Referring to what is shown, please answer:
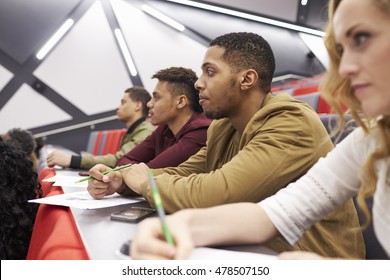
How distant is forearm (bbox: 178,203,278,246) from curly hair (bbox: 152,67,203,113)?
0.84 meters

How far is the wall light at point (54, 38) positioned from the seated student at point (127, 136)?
173cm

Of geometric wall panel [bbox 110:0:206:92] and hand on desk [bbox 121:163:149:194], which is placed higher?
geometric wall panel [bbox 110:0:206:92]

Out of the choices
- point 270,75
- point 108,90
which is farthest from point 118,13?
point 270,75

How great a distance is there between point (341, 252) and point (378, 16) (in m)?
0.42

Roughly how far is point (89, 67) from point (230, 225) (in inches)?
138

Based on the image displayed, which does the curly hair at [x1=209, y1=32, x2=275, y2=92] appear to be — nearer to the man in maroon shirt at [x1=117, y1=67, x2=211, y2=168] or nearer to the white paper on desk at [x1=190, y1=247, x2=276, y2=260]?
the man in maroon shirt at [x1=117, y1=67, x2=211, y2=168]

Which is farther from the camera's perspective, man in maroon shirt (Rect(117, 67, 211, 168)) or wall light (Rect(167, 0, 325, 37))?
wall light (Rect(167, 0, 325, 37))

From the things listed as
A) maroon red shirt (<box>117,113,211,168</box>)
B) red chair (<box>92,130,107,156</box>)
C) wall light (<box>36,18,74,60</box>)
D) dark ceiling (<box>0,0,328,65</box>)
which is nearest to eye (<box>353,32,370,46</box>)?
maroon red shirt (<box>117,113,211,168</box>)

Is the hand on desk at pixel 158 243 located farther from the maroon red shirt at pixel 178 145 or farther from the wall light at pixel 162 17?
the wall light at pixel 162 17

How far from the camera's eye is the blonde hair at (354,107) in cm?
45

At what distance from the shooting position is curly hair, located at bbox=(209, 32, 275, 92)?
0.81m

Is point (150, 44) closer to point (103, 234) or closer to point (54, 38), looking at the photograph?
point (54, 38)

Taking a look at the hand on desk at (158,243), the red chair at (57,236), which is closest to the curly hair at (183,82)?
the red chair at (57,236)

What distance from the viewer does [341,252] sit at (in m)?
0.65
